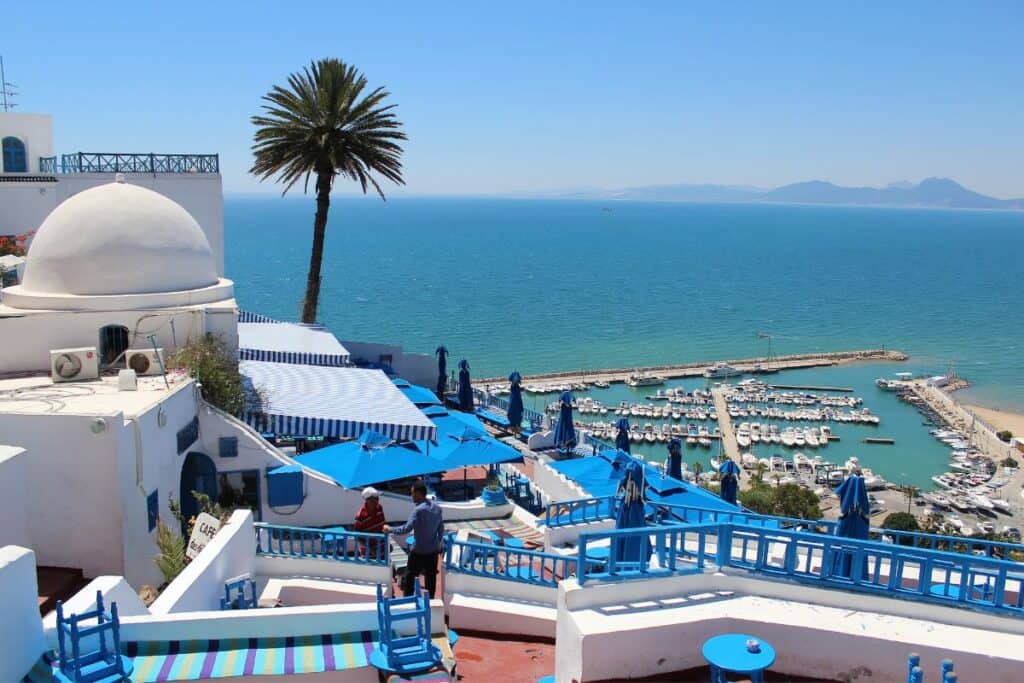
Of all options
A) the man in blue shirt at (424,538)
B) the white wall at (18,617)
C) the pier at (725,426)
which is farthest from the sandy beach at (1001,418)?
the white wall at (18,617)

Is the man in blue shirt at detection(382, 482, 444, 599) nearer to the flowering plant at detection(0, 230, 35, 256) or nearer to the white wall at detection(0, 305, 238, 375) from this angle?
the white wall at detection(0, 305, 238, 375)

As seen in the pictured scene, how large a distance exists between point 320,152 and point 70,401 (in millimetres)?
17022

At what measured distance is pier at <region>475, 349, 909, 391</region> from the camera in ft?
224

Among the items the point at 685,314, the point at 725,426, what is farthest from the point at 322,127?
the point at 685,314

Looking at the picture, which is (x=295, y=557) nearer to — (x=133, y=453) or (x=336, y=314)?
(x=133, y=453)

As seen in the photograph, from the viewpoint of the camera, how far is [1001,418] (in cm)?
6041

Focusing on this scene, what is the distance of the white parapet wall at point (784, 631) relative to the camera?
630 centimetres

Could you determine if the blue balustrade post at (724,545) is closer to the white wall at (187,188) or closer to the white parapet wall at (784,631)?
the white parapet wall at (784,631)

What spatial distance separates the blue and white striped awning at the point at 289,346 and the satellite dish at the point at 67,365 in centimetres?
600

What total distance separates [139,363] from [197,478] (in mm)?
2117

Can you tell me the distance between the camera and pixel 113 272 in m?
14.9

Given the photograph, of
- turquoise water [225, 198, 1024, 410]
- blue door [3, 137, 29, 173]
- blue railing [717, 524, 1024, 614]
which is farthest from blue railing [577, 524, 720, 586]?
turquoise water [225, 198, 1024, 410]

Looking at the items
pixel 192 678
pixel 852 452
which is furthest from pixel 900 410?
pixel 192 678

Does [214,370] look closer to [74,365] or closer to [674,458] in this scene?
[74,365]
